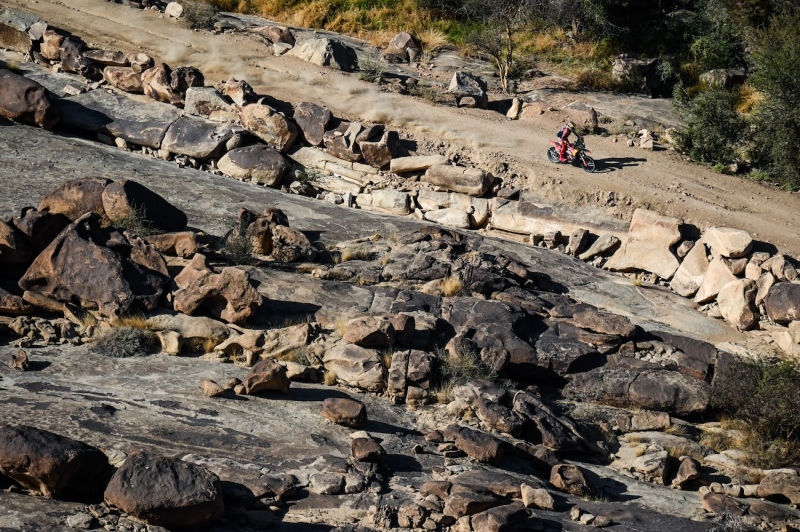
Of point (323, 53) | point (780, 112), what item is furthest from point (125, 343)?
point (780, 112)

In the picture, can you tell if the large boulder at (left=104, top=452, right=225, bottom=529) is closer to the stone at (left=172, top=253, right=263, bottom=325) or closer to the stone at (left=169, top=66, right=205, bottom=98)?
the stone at (left=172, top=253, right=263, bottom=325)

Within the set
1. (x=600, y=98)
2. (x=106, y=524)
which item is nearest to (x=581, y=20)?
(x=600, y=98)

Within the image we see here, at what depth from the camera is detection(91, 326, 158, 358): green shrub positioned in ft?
43.0

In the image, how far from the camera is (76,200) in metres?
16.1

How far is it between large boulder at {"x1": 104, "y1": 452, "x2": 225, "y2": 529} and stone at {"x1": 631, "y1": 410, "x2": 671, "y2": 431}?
7847 mm

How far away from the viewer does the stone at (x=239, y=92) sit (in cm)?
2433

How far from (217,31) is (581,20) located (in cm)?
1304

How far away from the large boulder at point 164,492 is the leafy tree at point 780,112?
63.6 ft

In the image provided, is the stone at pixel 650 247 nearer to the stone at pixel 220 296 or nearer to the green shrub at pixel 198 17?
the stone at pixel 220 296

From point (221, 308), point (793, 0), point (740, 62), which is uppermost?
point (793, 0)

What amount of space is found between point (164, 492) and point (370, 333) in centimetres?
564

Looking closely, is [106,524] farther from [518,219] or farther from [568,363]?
[518,219]

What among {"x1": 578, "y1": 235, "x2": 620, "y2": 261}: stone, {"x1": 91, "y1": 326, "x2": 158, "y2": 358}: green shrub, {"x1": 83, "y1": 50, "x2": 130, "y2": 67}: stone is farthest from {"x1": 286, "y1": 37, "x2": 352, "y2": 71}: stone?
{"x1": 91, "y1": 326, "x2": 158, "y2": 358}: green shrub

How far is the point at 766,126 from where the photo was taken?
24.4 meters
